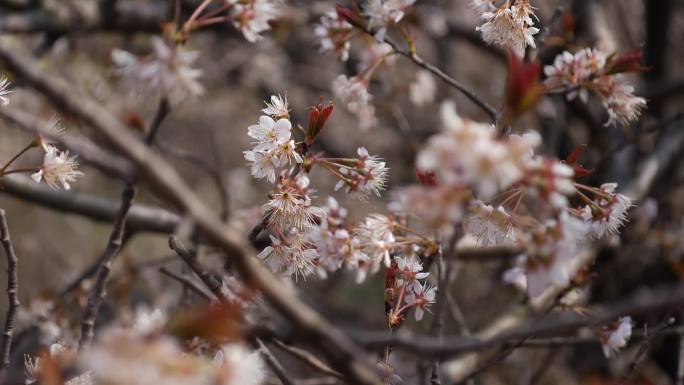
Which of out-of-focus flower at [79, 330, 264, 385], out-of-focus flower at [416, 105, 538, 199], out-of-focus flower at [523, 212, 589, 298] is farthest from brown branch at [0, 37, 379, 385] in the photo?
out-of-focus flower at [523, 212, 589, 298]

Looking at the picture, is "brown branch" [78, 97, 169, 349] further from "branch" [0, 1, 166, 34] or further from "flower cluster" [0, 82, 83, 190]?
"branch" [0, 1, 166, 34]

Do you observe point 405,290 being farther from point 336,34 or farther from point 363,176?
point 336,34

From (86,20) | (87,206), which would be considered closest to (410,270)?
(87,206)

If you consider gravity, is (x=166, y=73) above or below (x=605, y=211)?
above

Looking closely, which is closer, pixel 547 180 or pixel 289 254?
pixel 547 180

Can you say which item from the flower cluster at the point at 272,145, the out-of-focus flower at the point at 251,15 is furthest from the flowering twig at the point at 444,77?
the flower cluster at the point at 272,145

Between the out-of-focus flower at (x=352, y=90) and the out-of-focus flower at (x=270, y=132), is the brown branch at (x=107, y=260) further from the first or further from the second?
the out-of-focus flower at (x=352, y=90)
